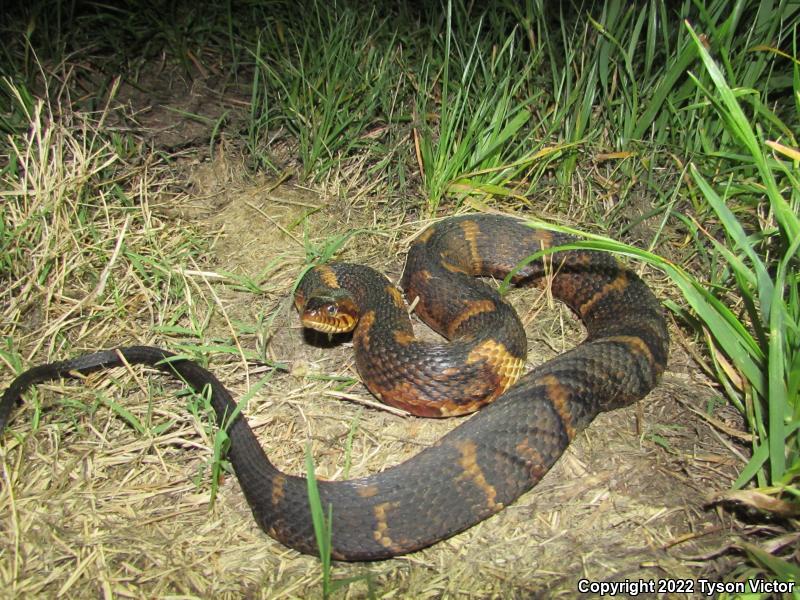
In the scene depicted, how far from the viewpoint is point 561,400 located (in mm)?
3615

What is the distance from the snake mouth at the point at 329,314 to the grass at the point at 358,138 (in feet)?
1.07

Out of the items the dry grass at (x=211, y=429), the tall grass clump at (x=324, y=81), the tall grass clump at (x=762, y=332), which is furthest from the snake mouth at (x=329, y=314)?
the tall grass clump at (x=762, y=332)

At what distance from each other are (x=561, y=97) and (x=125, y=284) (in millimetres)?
3530

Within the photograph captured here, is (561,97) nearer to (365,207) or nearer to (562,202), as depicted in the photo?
(562,202)

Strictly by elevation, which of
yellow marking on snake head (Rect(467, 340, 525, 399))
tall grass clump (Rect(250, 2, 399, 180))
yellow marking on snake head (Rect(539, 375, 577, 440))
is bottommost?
yellow marking on snake head (Rect(467, 340, 525, 399))

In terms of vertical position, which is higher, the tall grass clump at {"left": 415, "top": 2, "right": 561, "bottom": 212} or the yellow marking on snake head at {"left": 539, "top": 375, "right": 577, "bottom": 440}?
the tall grass clump at {"left": 415, "top": 2, "right": 561, "bottom": 212}

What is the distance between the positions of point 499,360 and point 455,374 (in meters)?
0.30

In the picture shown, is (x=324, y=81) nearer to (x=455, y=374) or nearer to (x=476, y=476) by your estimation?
(x=455, y=374)

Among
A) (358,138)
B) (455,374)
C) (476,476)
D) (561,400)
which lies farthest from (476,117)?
(476,476)

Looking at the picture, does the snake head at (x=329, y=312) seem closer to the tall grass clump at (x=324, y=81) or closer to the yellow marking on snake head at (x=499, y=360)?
the yellow marking on snake head at (x=499, y=360)

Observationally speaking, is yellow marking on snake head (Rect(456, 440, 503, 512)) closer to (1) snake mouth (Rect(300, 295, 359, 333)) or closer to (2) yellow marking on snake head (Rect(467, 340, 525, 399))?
(2) yellow marking on snake head (Rect(467, 340, 525, 399))

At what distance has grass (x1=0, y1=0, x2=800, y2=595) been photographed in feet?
14.2

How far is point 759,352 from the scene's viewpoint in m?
3.20

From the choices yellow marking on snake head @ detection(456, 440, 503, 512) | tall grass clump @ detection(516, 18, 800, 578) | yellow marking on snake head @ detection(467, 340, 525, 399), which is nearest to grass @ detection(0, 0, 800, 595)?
tall grass clump @ detection(516, 18, 800, 578)
